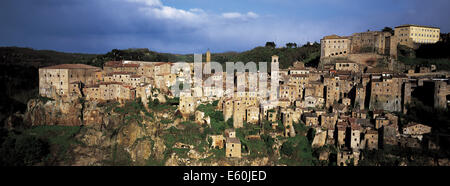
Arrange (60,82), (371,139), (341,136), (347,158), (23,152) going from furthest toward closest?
(60,82) < (23,152) < (341,136) < (371,139) < (347,158)

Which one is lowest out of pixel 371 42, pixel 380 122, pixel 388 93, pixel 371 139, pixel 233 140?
pixel 233 140

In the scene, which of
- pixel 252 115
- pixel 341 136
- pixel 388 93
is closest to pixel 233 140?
pixel 252 115

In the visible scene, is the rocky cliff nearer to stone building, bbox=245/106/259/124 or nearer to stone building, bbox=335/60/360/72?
stone building, bbox=245/106/259/124

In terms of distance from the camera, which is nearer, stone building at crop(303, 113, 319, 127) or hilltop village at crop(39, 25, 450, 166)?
hilltop village at crop(39, 25, 450, 166)

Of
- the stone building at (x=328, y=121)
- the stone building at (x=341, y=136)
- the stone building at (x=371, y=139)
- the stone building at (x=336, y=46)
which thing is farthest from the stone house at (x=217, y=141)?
the stone building at (x=336, y=46)

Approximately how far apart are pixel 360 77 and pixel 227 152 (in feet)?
57.5

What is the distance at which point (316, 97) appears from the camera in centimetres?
3766

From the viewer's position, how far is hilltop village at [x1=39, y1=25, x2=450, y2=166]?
3216 cm

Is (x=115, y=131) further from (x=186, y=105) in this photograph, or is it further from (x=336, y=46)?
(x=336, y=46)

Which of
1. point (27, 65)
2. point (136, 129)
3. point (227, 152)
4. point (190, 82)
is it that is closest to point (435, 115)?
point (227, 152)

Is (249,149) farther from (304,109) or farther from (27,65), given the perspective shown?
(27,65)

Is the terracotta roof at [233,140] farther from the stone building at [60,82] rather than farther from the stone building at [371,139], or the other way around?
the stone building at [60,82]

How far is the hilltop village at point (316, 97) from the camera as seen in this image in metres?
32.2

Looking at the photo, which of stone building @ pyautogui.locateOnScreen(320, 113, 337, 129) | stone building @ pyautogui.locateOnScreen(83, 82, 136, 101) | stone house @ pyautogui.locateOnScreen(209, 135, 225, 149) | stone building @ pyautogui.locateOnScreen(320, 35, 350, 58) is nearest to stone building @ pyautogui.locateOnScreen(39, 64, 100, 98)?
stone building @ pyautogui.locateOnScreen(83, 82, 136, 101)
